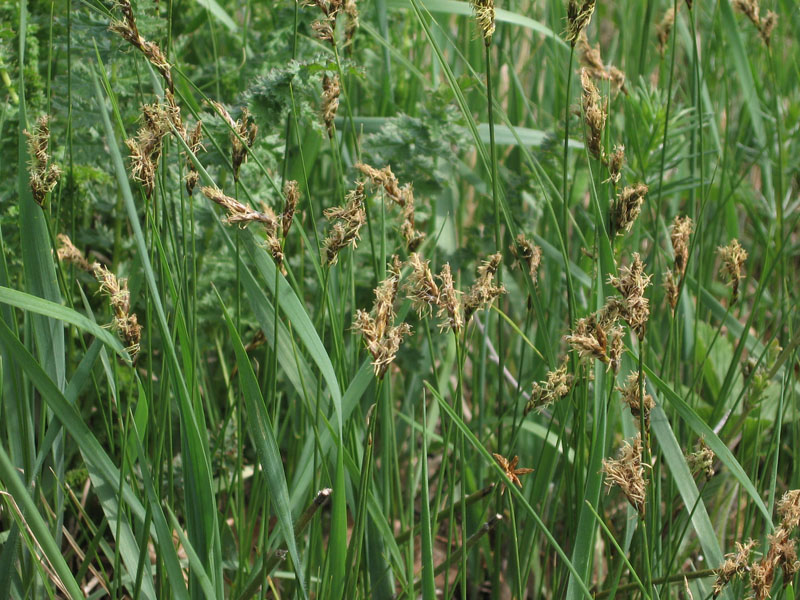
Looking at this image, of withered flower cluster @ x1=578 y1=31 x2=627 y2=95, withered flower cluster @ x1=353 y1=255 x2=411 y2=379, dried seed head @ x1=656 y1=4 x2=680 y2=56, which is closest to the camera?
withered flower cluster @ x1=353 y1=255 x2=411 y2=379

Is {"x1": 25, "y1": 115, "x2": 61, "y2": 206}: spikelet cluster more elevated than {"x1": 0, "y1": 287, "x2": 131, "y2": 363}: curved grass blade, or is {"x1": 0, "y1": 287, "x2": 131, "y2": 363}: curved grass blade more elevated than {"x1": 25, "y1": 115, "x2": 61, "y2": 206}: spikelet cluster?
{"x1": 25, "y1": 115, "x2": 61, "y2": 206}: spikelet cluster

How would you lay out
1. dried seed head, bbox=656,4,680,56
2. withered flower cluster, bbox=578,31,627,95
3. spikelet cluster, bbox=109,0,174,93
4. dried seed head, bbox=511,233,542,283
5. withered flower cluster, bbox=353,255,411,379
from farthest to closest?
dried seed head, bbox=656,4,680,56
withered flower cluster, bbox=578,31,627,95
dried seed head, bbox=511,233,542,283
spikelet cluster, bbox=109,0,174,93
withered flower cluster, bbox=353,255,411,379

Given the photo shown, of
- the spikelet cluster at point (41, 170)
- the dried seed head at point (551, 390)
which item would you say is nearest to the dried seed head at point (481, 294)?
the dried seed head at point (551, 390)

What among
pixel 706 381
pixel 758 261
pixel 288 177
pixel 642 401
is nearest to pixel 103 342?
pixel 642 401

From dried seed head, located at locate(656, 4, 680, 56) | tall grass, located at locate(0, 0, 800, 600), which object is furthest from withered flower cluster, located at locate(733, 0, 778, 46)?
dried seed head, located at locate(656, 4, 680, 56)

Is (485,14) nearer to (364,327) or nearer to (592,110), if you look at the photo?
(592,110)

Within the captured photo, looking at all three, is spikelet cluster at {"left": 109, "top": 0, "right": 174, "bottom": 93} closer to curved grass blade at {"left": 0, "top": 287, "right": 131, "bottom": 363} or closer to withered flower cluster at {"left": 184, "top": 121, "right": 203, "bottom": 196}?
withered flower cluster at {"left": 184, "top": 121, "right": 203, "bottom": 196}

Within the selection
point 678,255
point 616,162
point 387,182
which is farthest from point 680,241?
point 387,182

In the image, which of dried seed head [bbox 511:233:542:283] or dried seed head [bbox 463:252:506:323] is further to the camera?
dried seed head [bbox 511:233:542:283]

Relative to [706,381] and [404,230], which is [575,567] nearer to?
[404,230]

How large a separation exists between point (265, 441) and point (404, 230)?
299 millimetres

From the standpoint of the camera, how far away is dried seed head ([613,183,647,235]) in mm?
902

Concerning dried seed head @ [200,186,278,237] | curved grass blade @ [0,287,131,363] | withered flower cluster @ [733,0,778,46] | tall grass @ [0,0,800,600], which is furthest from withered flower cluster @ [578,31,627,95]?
curved grass blade @ [0,287,131,363]

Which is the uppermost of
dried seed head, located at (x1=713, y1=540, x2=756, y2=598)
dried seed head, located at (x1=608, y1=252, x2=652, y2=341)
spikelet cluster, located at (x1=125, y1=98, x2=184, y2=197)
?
spikelet cluster, located at (x1=125, y1=98, x2=184, y2=197)
